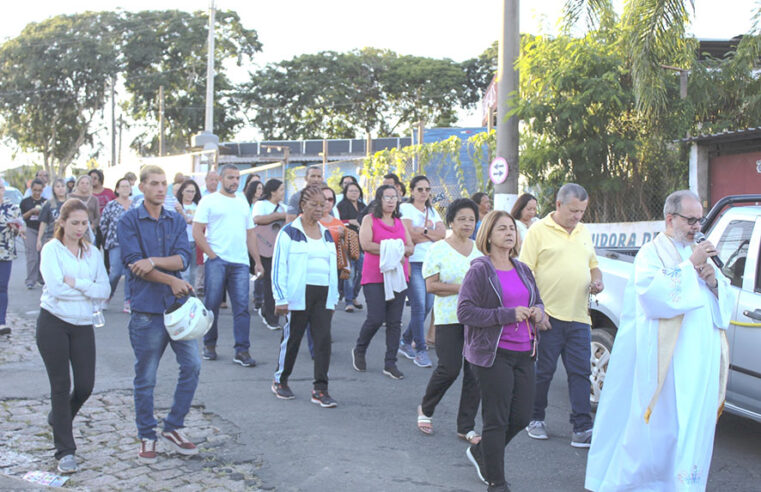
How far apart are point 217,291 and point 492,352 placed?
397 cm

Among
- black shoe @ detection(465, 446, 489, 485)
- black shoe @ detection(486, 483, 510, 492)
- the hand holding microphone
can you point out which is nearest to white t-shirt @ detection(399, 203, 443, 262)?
black shoe @ detection(465, 446, 489, 485)

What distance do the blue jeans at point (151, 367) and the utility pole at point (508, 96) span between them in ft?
23.0

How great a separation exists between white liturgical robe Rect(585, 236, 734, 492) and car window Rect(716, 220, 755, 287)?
48.6 inches

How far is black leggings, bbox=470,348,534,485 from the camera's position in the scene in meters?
4.52

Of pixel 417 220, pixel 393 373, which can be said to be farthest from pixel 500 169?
pixel 393 373

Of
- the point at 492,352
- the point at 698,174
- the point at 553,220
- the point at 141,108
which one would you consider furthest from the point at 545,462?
the point at 141,108

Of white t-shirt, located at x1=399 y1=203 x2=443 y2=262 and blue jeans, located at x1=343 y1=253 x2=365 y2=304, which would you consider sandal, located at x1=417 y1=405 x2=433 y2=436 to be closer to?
white t-shirt, located at x1=399 y1=203 x2=443 y2=262

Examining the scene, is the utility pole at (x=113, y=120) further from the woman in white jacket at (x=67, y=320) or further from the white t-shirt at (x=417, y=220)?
the woman in white jacket at (x=67, y=320)

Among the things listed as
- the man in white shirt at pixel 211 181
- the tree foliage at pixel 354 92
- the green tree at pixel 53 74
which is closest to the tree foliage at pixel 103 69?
the green tree at pixel 53 74

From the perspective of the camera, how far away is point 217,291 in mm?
7836

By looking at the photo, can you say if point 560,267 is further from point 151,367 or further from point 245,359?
point 245,359

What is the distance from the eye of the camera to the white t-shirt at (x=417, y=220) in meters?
8.09

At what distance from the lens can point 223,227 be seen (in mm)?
7883

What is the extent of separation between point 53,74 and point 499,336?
4828 centimetres
